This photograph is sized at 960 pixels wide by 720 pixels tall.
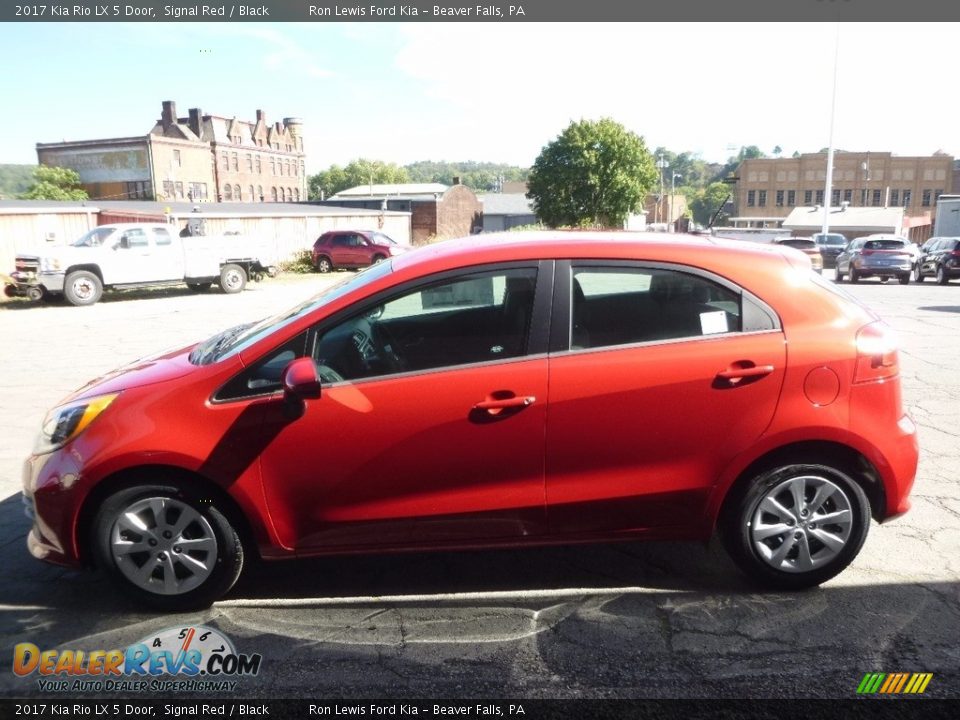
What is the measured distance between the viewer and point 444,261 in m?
3.46

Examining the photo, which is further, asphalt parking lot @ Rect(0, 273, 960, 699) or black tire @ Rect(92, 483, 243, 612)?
black tire @ Rect(92, 483, 243, 612)

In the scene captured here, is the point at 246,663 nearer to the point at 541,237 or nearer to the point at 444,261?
the point at 444,261

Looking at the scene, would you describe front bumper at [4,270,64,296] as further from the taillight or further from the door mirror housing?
the taillight

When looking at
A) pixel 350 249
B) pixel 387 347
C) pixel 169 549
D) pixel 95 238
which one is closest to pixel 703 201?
pixel 350 249

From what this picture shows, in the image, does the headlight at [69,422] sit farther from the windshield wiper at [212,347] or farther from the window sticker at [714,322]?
the window sticker at [714,322]

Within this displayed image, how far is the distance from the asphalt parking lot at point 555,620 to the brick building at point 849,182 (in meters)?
90.1

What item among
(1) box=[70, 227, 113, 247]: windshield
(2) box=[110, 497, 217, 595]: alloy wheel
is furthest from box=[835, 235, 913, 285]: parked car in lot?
(2) box=[110, 497, 217, 595]: alloy wheel

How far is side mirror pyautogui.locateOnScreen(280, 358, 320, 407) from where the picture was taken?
10.1 feet

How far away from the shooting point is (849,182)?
9038 cm

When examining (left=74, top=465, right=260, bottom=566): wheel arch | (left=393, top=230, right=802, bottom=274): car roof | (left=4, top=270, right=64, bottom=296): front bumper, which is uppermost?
(left=393, top=230, right=802, bottom=274): car roof

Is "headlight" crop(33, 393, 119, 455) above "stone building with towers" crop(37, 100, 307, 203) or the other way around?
the other way around

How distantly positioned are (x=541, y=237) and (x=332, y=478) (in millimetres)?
1584

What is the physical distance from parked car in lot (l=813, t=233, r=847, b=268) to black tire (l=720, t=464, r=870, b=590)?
31953mm
